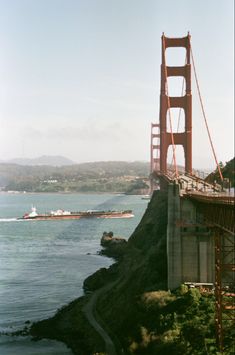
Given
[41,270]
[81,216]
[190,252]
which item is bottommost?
[41,270]

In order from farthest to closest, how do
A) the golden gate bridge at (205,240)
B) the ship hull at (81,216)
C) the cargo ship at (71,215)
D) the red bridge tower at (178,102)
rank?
1. the ship hull at (81,216)
2. the cargo ship at (71,215)
3. the red bridge tower at (178,102)
4. the golden gate bridge at (205,240)

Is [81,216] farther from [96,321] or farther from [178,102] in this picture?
[96,321]

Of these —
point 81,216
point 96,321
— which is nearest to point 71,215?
point 81,216

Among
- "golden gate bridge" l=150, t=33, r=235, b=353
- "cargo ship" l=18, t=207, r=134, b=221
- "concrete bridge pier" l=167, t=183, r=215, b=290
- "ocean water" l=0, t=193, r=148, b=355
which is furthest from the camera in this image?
"cargo ship" l=18, t=207, r=134, b=221

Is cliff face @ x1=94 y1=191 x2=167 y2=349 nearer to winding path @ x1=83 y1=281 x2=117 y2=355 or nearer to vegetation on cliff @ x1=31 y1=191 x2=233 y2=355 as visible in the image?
vegetation on cliff @ x1=31 y1=191 x2=233 y2=355

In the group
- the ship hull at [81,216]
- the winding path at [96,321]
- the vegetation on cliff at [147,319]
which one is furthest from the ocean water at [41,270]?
the ship hull at [81,216]

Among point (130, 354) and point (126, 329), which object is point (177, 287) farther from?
point (130, 354)

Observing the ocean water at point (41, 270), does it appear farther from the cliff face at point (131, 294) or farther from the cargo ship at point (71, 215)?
the cargo ship at point (71, 215)

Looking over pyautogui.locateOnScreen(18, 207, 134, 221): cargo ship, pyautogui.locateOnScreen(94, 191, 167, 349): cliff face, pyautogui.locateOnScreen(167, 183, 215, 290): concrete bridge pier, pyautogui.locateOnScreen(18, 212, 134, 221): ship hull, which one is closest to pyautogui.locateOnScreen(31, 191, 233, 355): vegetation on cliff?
pyautogui.locateOnScreen(94, 191, 167, 349): cliff face

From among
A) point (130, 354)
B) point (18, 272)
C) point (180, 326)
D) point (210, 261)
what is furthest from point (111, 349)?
point (18, 272)
